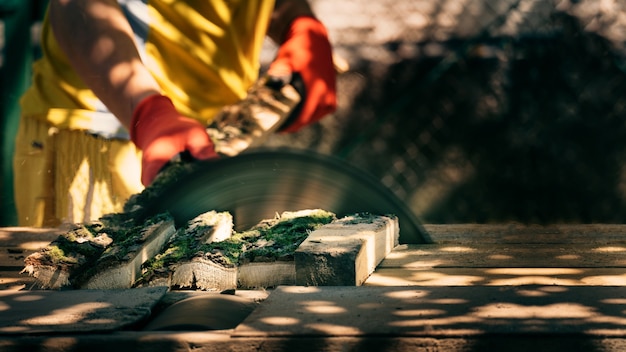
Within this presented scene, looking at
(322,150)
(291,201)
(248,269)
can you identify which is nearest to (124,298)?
(248,269)

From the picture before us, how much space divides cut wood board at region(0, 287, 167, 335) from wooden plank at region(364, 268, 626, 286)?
53 cm

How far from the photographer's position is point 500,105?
4.91 metres

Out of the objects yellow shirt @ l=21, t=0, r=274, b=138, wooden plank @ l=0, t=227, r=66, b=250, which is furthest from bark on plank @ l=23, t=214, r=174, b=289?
yellow shirt @ l=21, t=0, r=274, b=138

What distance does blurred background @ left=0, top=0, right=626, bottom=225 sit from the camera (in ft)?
16.0

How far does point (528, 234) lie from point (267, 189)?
2.57ft

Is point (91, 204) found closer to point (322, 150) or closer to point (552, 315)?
point (322, 150)

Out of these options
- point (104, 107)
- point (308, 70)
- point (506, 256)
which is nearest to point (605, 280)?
point (506, 256)

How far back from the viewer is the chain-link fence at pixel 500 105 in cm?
488

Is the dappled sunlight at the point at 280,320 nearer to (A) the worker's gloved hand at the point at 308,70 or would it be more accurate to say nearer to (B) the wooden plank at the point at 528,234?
(B) the wooden plank at the point at 528,234

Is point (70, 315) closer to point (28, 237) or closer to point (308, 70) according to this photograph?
point (28, 237)

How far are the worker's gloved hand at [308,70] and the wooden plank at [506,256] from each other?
791mm

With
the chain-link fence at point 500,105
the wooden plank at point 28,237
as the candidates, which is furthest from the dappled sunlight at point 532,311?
the chain-link fence at point 500,105

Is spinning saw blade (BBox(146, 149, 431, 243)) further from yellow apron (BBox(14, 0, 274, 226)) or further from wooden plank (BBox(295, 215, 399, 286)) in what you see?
yellow apron (BBox(14, 0, 274, 226))

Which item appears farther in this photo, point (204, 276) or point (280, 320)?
point (204, 276)
